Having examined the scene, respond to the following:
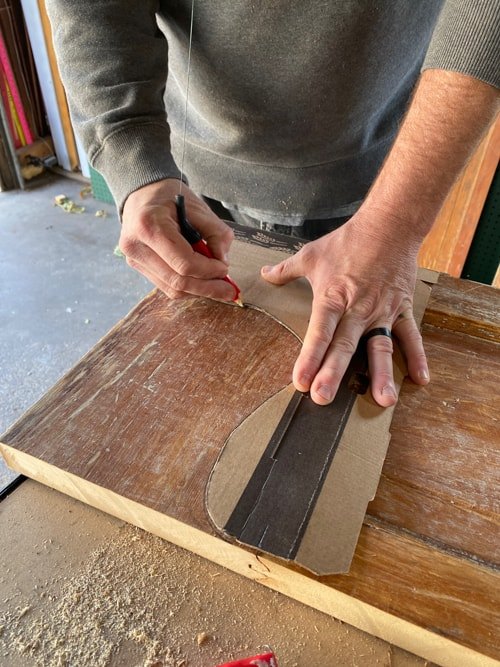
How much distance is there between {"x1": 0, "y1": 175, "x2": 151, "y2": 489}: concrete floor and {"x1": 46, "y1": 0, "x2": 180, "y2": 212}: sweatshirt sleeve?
4.89 ft

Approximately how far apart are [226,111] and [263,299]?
20.3 inches

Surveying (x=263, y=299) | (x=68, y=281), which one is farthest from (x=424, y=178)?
(x=68, y=281)

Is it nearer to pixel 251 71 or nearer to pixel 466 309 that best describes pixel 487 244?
pixel 466 309


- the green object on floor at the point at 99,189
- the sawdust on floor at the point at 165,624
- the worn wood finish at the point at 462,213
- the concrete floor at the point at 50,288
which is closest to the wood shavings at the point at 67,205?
the concrete floor at the point at 50,288

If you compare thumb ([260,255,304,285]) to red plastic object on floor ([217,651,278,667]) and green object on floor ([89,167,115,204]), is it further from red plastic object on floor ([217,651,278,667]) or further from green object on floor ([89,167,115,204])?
green object on floor ([89,167,115,204])

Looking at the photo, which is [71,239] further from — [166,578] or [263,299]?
[166,578]

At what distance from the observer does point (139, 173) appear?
112 cm

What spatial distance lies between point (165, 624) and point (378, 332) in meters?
0.58

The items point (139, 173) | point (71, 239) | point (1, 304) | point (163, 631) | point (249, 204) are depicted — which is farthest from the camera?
point (71, 239)

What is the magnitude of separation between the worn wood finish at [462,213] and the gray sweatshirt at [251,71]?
0.97 metres

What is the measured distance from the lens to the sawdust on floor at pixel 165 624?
2.18 ft

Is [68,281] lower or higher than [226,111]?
lower

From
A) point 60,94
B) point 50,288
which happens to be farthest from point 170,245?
point 60,94

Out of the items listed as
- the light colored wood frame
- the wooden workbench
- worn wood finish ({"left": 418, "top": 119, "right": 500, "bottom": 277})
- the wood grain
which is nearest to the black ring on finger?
the wooden workbench
